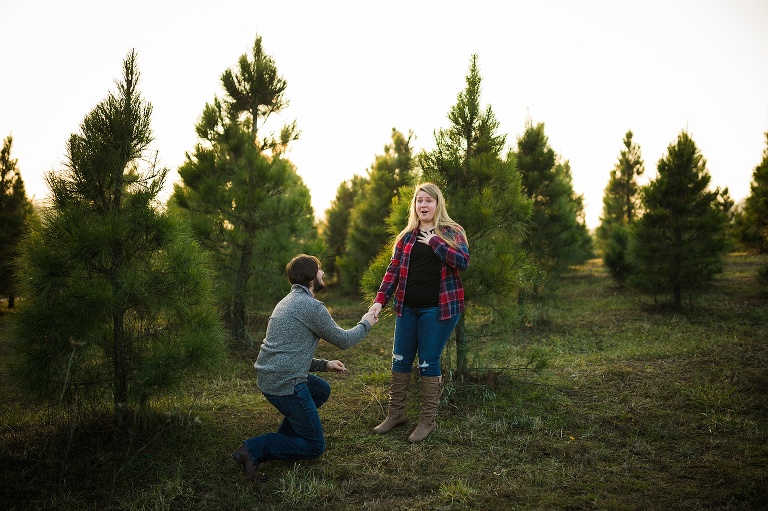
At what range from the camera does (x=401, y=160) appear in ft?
47.4

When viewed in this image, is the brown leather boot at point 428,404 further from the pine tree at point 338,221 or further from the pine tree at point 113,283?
the pine tree at point 338,221

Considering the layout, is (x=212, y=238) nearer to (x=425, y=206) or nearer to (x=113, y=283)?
(x=113, y=283)

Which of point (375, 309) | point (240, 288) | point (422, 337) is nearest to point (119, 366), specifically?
point (375, 309)

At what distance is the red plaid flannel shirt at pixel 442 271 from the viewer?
13.2ft

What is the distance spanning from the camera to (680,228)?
1041 cm

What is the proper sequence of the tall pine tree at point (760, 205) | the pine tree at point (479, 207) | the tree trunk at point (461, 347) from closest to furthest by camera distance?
1. the pine tree at point (479, 207)
2. the tree trunk at point (461, 347)
3. the tall pine tree at point (760, 205)

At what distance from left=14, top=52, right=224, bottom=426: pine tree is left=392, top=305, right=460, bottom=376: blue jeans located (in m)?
1.58

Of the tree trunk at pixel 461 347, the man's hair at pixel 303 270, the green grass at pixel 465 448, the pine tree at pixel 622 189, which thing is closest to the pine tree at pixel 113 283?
the green grass at pixel 465 448

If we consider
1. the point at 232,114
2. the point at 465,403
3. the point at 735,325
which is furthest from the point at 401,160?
the point at 465,403

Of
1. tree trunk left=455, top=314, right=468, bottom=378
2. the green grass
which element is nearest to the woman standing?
the green grass

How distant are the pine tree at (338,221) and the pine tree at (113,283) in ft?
41.4

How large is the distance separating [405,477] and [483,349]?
446cm

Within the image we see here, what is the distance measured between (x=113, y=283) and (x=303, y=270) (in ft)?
5.06

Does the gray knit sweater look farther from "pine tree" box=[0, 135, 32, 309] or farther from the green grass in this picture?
"pine tree" box=[0, 135, 32, 309]
